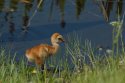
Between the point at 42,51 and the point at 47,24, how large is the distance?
5.03 ft

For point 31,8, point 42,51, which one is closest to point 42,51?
point 42,51

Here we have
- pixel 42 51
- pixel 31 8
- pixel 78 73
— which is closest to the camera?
pixel 78 73

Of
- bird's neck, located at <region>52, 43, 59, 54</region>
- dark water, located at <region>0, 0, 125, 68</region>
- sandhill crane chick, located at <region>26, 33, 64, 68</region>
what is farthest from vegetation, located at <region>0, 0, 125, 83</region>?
dark water, located at <region>0, 0, 125, 68</region>

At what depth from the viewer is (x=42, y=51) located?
6.98 metres

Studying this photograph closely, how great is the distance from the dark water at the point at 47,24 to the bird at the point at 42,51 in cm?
32

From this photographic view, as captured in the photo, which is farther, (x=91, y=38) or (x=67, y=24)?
(x=67, y=24)

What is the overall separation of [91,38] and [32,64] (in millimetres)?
1199

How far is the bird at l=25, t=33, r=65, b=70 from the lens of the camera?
6.79m

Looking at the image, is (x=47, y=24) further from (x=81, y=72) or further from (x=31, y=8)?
(x=81, y=72)

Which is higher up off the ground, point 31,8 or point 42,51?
point 31,8

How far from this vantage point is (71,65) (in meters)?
6.27

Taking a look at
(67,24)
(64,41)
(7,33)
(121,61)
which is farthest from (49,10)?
(121,61)

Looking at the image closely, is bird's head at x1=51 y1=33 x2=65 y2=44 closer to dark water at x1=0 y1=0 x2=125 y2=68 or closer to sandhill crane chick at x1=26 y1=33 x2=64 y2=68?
sandhill crane chick at x1=26 y1=33 x2=64 y2=68

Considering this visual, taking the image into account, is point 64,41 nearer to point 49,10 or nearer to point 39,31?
point 39,31
